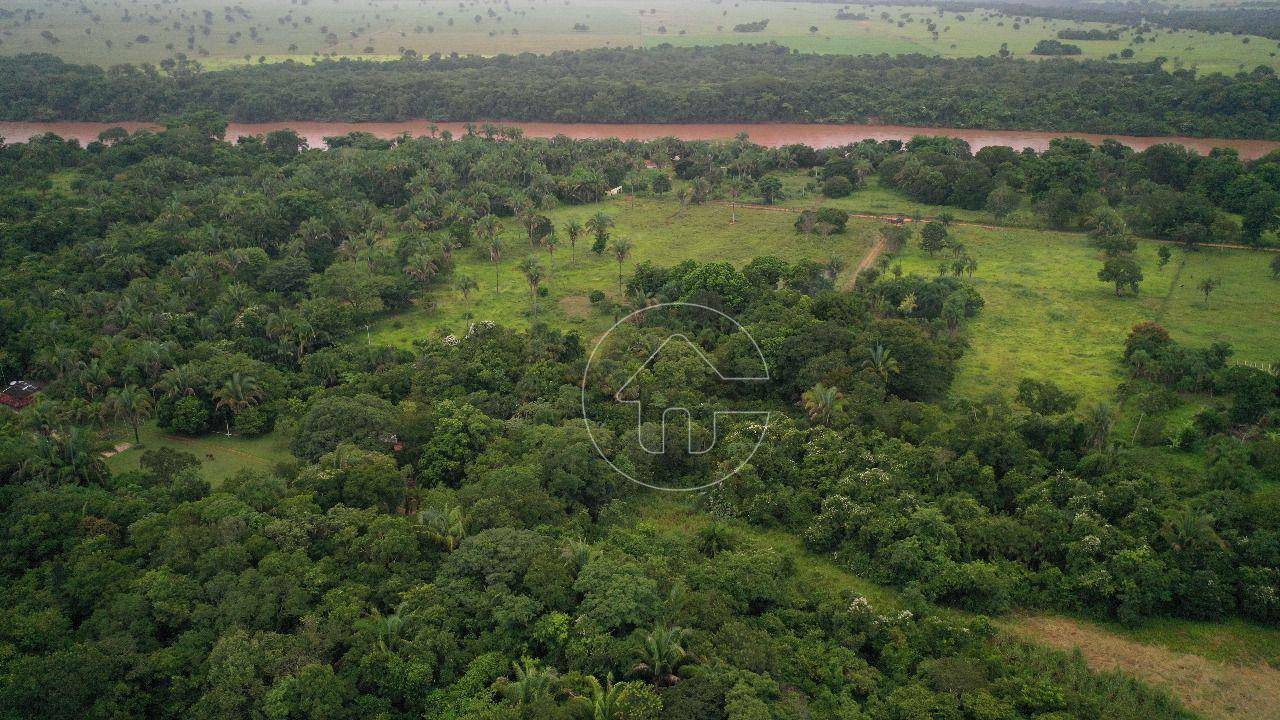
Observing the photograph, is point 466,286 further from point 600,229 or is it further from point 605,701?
point 605,701

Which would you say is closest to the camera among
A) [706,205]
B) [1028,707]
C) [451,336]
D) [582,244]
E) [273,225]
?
[1028,707]

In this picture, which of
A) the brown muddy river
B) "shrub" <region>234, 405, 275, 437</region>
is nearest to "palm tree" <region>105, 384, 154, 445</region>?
"shrub" <region>234, 405, 275, 437</region>

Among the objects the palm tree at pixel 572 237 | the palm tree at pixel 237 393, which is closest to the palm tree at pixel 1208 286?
the palm tree at pixel 572 237

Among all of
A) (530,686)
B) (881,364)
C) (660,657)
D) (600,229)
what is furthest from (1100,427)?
(600,229)

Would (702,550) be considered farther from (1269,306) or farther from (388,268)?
(1269,306)

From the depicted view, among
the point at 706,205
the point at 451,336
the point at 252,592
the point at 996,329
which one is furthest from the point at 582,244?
the point at 252,592

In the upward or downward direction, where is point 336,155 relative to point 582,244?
upward
